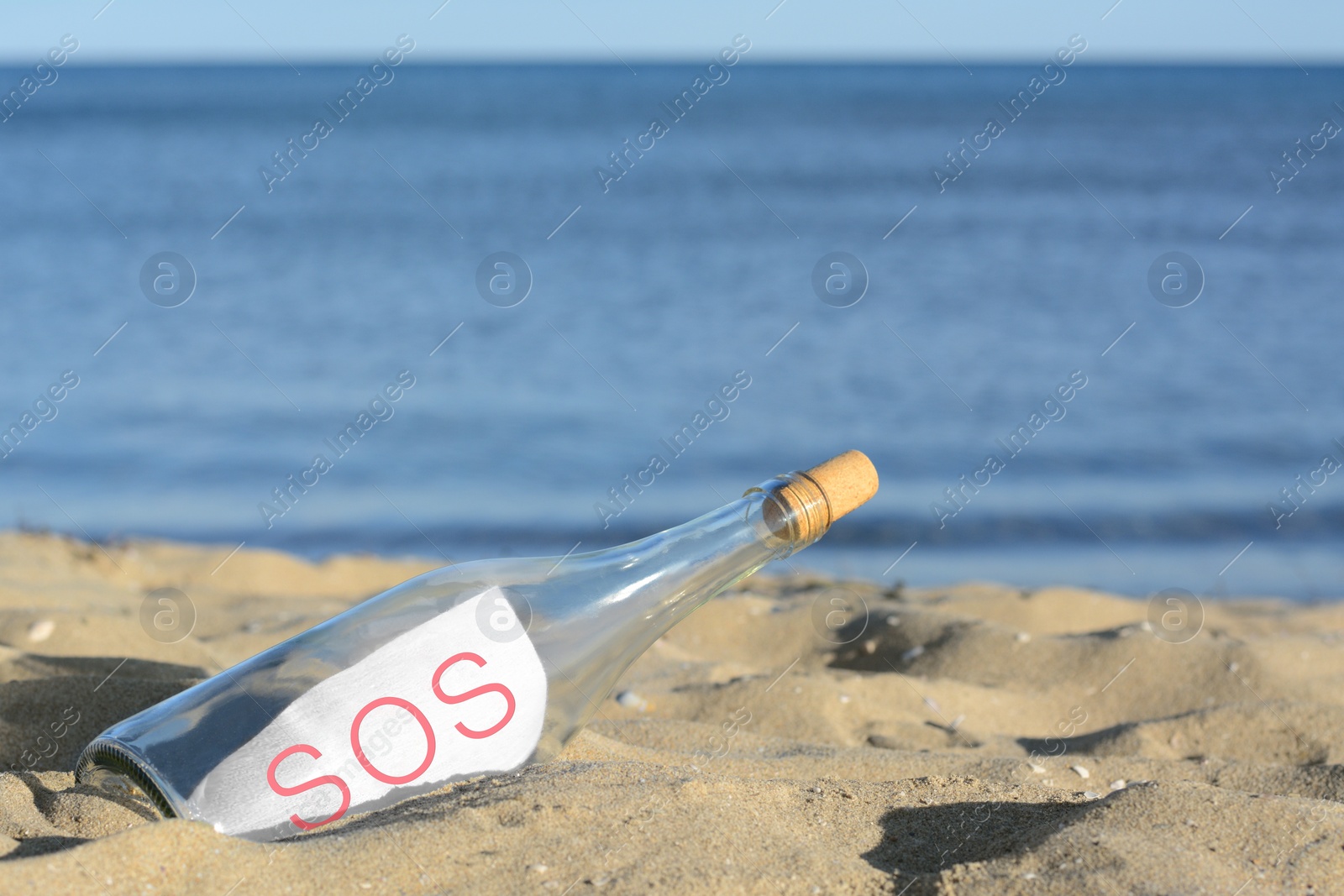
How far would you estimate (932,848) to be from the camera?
5.81ft

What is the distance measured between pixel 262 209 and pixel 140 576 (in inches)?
604

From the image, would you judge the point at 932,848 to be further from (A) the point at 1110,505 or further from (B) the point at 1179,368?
(B) the point at 1179,368

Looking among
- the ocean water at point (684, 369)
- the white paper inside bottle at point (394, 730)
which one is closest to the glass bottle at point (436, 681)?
the white paper inside bottle at point (394, 730)

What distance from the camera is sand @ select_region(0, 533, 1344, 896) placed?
1.57 meters

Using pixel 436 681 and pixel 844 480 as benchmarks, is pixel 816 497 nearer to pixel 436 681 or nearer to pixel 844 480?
pixel 844 480

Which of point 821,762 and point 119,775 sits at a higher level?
point 119,775

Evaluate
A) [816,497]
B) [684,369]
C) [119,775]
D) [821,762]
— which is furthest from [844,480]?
[684,369]

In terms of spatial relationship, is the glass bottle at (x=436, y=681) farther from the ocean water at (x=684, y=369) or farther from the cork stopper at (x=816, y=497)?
the ocean water at (x=684, y=369)

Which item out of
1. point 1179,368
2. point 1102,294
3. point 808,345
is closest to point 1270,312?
point 1102,294

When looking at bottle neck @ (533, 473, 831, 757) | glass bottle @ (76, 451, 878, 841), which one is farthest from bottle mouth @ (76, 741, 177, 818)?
bottle neck @ (533, 473, 831, 757)

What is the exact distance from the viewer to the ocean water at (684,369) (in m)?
6.94

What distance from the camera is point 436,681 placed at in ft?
5.86

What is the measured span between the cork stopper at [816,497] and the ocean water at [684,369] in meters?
4.30

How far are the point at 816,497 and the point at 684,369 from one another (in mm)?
7587
